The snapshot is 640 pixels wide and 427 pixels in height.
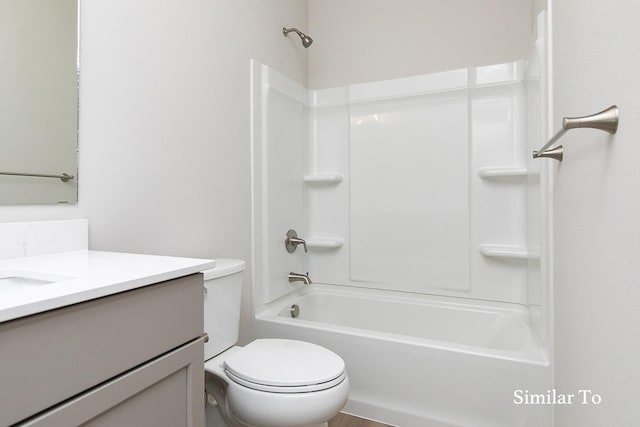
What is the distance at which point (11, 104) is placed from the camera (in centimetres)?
91

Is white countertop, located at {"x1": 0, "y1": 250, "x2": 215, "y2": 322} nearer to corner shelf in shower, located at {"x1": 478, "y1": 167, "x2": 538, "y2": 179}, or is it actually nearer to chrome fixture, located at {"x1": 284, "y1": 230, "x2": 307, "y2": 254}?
chrome fixture, located at {"x1": 284, "y1": 230, "x2": 307, "y2": 254}

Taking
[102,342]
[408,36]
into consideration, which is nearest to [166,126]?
[102,342]

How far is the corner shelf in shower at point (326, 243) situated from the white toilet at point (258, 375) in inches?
36.8

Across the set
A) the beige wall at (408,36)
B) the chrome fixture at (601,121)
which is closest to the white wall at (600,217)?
the chrome fixture at (601,121)

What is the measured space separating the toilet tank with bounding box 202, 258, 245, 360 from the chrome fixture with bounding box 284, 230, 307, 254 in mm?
696

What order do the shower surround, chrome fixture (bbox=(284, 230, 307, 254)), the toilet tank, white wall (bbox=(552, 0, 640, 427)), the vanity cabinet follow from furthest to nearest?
chrome fixture (bbox=(284, 230, 307, 254)) → the shower surround → the toilet tank → white wall (bbox=(552, 0, 640, 427)) → the vanity cabinet

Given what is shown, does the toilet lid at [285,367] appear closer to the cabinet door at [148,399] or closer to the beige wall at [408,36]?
the cabinet door at [148,399]

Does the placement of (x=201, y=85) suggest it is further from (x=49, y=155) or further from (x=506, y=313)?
(x=506, y=313)

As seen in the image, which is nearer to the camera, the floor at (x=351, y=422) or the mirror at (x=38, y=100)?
the mirror at (x=38, y=100)

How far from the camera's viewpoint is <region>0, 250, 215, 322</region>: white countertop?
497mm

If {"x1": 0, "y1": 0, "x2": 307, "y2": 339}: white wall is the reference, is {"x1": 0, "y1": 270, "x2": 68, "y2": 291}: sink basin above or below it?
below

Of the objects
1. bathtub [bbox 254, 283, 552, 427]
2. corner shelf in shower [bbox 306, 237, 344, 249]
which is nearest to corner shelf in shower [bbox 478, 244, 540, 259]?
bathtub [bbox 254, 283, 552, 427]

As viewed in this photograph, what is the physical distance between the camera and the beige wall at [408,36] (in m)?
1.97

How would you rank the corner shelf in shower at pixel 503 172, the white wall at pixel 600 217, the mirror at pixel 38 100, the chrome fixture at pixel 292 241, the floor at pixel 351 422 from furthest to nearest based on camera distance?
the chrome fixture at pixel 292 241 < the corner shelf in shower at pixel 503 172 < the floor at pixel 351 422 < the mirror at pixel 38 100 < the white wall at pixel 600 217
